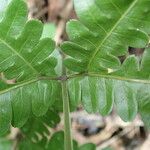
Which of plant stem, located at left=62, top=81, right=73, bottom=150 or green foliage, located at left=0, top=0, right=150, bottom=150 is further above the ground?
green foliage, located at left=0, top=0, right=150, bottom=150

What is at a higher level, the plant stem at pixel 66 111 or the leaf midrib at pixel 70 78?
the leaf midrib at pixel 70 78

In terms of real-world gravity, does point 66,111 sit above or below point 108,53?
below

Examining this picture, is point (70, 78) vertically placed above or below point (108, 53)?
below

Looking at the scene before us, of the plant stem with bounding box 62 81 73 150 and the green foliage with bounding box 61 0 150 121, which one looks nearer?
the green foliage with bounding box 61 0 150 121

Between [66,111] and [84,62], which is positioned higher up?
[84,62]

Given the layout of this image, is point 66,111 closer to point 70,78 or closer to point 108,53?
point 70,78

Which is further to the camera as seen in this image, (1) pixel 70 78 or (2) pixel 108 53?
→ (1) pixel 70 78

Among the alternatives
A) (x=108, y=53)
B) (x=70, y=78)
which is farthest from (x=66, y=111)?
(x=108, y=53)

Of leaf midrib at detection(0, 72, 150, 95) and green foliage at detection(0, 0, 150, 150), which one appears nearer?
green foliage at detection(0, 0, 150, 150)
